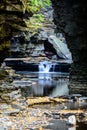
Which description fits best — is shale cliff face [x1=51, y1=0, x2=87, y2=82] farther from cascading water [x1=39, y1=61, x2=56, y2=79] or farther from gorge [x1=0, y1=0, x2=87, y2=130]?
cascading water [x1=39, y1=61, x2=56, y2=79]

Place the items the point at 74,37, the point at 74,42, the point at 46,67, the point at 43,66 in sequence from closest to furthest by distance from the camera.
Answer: the point at 74,37
the point at 74,42
the point at 43,66
the point at 46,67

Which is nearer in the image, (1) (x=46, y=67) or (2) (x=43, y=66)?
(2) (x=43, y=66)

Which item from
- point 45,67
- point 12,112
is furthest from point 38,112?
point 45,67

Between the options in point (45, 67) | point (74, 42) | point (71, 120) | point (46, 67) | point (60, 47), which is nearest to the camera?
point (71, 120)

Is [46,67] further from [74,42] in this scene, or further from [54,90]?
[54,90]

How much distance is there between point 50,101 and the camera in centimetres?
2420

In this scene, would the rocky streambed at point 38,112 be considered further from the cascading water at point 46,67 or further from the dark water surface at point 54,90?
the cascading water at point 46,67

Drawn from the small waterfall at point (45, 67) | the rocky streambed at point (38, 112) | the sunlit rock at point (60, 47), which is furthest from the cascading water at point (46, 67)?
the rocky streambed at point (38, 112)

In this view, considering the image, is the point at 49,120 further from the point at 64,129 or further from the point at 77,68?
the point at 77,68

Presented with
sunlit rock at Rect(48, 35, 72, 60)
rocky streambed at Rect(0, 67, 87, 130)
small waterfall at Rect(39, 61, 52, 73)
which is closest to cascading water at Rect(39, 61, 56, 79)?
small waterfall at Rect(39, 61, 52, 73)

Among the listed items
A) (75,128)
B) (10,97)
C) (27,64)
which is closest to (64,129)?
(75,128)

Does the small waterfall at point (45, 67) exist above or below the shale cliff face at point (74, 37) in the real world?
below

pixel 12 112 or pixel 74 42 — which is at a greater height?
pixel 74 42

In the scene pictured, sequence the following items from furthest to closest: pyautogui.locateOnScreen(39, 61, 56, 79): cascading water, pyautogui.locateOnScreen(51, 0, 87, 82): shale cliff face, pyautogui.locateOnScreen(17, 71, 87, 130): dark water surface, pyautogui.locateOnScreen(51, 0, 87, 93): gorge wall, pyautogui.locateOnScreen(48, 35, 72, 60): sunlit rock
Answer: pyautogui.locateOnScreen(48, 35, 72, 60): sunlit rock, pyautogui.locateOnScreen(39, 61, 56, 79): cascading water, pyautogui.locateOnScreen(51, 0, 87, 93): gorge wall, pyautogui.locateOnScreen(51, 0, 87, 82): shale cliff face, pyautogui.locateOnScreen(17, 71, 87, 130): dark water surface
